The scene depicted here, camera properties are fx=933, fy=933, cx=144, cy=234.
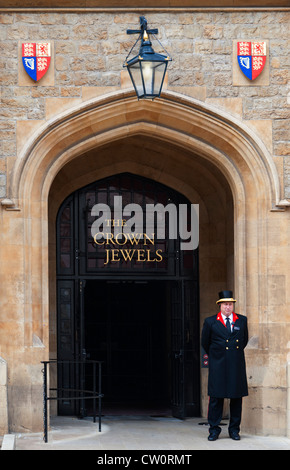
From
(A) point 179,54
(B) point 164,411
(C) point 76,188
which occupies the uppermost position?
(A) point 179,54

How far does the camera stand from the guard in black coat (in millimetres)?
10516

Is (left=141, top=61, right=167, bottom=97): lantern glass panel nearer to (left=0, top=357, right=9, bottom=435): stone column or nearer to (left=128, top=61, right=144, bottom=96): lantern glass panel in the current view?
(left=128, top=61, right=144, bottom=96): lantern glass panel

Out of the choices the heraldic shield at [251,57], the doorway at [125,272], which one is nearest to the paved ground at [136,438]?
the doorway at [125,272]

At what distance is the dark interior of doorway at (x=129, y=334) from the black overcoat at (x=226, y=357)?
6063 millimetres

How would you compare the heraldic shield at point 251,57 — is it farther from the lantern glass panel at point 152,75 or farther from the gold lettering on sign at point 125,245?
the gold lettering on sign at point 125,245

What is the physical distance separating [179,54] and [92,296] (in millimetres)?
6882

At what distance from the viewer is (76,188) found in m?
13.1

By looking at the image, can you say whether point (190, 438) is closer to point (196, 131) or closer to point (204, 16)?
A: point (196, 131)

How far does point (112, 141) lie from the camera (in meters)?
12.1

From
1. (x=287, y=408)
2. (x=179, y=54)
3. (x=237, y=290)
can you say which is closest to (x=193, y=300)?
(x=237, y=290)

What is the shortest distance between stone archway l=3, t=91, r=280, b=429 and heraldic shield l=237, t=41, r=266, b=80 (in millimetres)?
621

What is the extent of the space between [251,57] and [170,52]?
3.26 feet

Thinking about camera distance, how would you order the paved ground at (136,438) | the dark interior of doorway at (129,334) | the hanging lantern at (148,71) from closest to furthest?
the paved ground at (136,438), the hanging lantern at (148,71), the dark interior of doorway at (129,334)

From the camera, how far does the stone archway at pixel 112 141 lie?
11.1m
